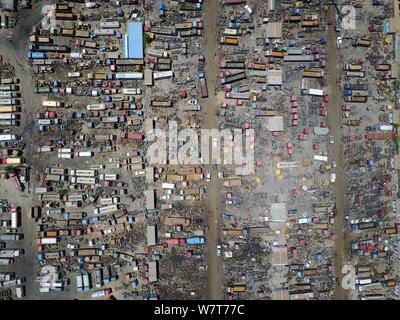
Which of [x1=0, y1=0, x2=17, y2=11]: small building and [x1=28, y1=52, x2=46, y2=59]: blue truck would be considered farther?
[x1=28, y1=52, x2=46, y2=59]: blue truck

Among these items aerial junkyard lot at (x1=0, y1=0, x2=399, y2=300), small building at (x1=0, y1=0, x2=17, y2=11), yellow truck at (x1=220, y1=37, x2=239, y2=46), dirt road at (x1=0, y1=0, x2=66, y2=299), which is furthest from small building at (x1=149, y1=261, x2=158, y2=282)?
small building at (x1=0, y1=0, x2=17, y2=11)

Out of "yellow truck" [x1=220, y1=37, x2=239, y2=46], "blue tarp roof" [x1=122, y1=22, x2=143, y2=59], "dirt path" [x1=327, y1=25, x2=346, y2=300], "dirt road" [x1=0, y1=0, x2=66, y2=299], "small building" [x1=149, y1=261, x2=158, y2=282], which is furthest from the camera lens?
"dirt path" [x1=327, y1=25, x2=346, y2=300]

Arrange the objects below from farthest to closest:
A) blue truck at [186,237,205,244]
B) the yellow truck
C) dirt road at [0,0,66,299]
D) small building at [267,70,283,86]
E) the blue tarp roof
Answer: small building at [267,70,283,86], the yellow truck, blue truck at [186,237,205,244], the blue tarp roof, dirt road at [0,0,66,299]

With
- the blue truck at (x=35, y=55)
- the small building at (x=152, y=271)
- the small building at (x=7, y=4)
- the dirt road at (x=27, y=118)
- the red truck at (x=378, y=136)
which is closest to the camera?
the small building at (x=7, y=4)

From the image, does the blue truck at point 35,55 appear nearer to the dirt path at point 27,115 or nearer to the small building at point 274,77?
the dirt path at point 27,115

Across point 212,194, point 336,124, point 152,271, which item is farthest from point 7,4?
point 336,124

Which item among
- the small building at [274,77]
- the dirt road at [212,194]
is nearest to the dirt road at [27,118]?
the dirt road at [212,194]

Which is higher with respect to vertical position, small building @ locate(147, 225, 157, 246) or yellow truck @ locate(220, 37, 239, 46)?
yellow truck @ locate(220, 37, 239, 46)

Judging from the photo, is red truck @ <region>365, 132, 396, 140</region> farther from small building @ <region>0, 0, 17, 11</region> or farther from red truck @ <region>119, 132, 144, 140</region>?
small building @ <region>0, 0, 17, 11</region>

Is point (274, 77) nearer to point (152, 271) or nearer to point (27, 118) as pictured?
point (152, 271)
